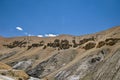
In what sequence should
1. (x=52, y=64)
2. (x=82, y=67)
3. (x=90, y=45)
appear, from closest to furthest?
1. (x=82, y=67)
2. (x=90, y=45)
3. (x=52, y=64)

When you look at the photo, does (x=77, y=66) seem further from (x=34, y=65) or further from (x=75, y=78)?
(x=34, y=65)

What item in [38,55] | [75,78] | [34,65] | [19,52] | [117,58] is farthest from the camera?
[19,52]

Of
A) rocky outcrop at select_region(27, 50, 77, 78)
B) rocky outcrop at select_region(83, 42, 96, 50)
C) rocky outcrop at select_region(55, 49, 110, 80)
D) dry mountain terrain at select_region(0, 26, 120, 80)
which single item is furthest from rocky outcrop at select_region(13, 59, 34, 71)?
rocky outcrop at select_region(55, 49, 110, 80)

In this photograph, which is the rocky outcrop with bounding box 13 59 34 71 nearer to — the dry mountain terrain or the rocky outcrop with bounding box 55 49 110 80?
the dry mountain terrain

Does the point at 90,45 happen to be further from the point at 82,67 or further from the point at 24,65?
the point at 24,65

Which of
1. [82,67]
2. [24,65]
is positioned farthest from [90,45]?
[24,65]

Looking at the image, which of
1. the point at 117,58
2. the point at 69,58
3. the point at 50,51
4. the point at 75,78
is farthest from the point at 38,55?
the point at 117,58

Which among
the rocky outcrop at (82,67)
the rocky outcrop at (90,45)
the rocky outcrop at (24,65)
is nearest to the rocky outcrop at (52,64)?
the rocky outcrop at (90,45)

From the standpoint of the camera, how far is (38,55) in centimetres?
13075

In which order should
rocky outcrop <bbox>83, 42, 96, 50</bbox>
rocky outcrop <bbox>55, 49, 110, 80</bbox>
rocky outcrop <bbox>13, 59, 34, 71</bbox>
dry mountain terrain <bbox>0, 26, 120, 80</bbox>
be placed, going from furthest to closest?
rocky outcrop <bbox>13, 59, 34, 71</bbox> → rocky outcrop <bbox>83, 42, 96, 50</bbox> → rocky outcrop <bbox>55, 49, 110, 80</bbox> → dry mountain terrain <bbox>0, 26, 120, 80</bbox>

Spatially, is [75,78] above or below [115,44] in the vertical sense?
below

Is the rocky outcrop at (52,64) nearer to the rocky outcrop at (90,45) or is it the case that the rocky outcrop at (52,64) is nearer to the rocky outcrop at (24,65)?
the rocky outcrop at (90,45)

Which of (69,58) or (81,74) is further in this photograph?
(69,58)

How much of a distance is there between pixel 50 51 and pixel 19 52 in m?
32.2
